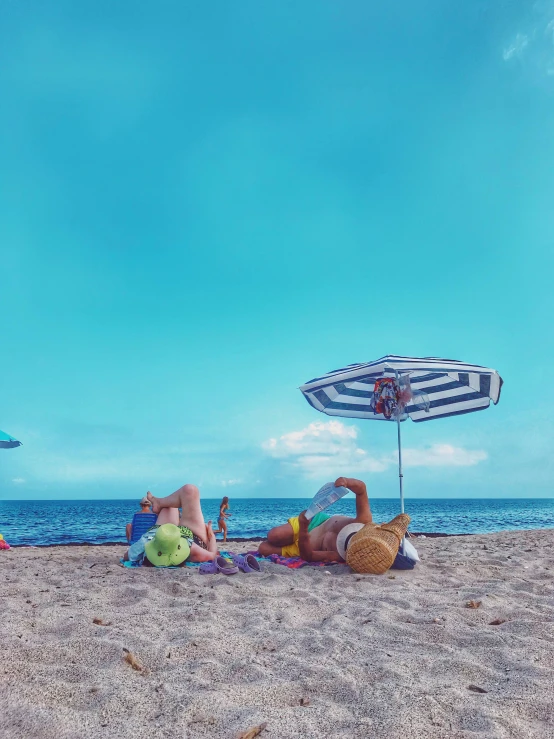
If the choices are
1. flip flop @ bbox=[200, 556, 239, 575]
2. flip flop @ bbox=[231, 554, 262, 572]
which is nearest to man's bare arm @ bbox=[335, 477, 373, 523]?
flip flop @ bbox=[231, 554, 262, 572]

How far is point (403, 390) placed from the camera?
7430 millimetres

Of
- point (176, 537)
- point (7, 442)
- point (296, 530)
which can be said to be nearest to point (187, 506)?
point (176, 537)

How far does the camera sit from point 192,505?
5.79 metres

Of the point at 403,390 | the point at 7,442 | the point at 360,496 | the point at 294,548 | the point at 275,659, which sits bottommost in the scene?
the point at 275,659

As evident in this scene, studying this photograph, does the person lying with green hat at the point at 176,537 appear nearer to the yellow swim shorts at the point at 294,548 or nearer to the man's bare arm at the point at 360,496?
the yellow swim shorts at the point at 294,548

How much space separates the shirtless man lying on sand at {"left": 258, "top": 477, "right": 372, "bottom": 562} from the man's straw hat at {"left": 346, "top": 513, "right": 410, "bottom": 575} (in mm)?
290

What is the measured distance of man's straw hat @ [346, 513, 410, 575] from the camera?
4.92 m

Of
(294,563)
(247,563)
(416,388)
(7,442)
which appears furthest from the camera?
(7,442)

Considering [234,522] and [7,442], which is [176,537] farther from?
[234,522]

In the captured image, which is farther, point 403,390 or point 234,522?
point 234,522

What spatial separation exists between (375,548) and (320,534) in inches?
39.5

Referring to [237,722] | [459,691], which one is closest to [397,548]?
[459,691]

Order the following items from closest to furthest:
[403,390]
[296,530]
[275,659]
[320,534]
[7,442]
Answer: [275,659] → [320,534] → [296,530] → [403,390] → [7,442]

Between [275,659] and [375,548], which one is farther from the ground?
[375,548]
